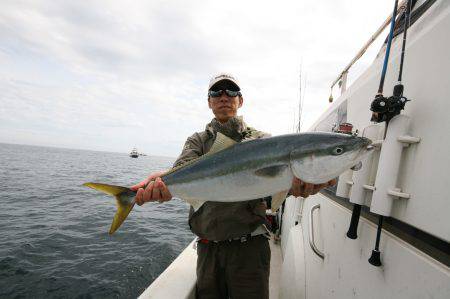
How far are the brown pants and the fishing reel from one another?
207 cm

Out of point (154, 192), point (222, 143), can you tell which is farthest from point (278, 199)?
point (154, 192)

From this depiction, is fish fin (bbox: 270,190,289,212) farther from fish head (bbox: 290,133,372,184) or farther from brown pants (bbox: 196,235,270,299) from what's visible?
brown pants (bbox: 196,235,270,299)

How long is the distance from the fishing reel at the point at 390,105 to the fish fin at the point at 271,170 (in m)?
0.95

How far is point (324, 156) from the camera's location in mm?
2365

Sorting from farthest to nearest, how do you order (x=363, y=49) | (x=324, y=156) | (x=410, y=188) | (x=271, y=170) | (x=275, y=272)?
(x=275, y=272) < (x=363, y=49) < (x=271, y=170) < (x=324, y=156) < (x=410, y=188)

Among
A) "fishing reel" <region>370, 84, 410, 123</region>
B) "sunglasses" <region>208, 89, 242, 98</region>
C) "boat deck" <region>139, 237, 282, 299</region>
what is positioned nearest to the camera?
"fishing reel" <region>370, 84, 410, 123</region>

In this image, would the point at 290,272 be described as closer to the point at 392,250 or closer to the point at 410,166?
the point at 392,250

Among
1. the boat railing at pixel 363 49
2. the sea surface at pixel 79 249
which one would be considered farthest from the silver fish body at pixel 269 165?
the sea surface at pixel 79 249

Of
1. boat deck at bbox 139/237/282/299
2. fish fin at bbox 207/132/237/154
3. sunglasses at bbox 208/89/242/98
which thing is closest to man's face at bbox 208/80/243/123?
sunglasses at bbox 208/89/242/98

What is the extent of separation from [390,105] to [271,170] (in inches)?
45.1

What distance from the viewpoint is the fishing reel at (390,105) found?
1775 millimetres

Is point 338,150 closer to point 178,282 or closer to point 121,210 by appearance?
point 121,210

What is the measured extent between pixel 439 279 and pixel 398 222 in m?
0.45

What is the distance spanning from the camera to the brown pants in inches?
125
